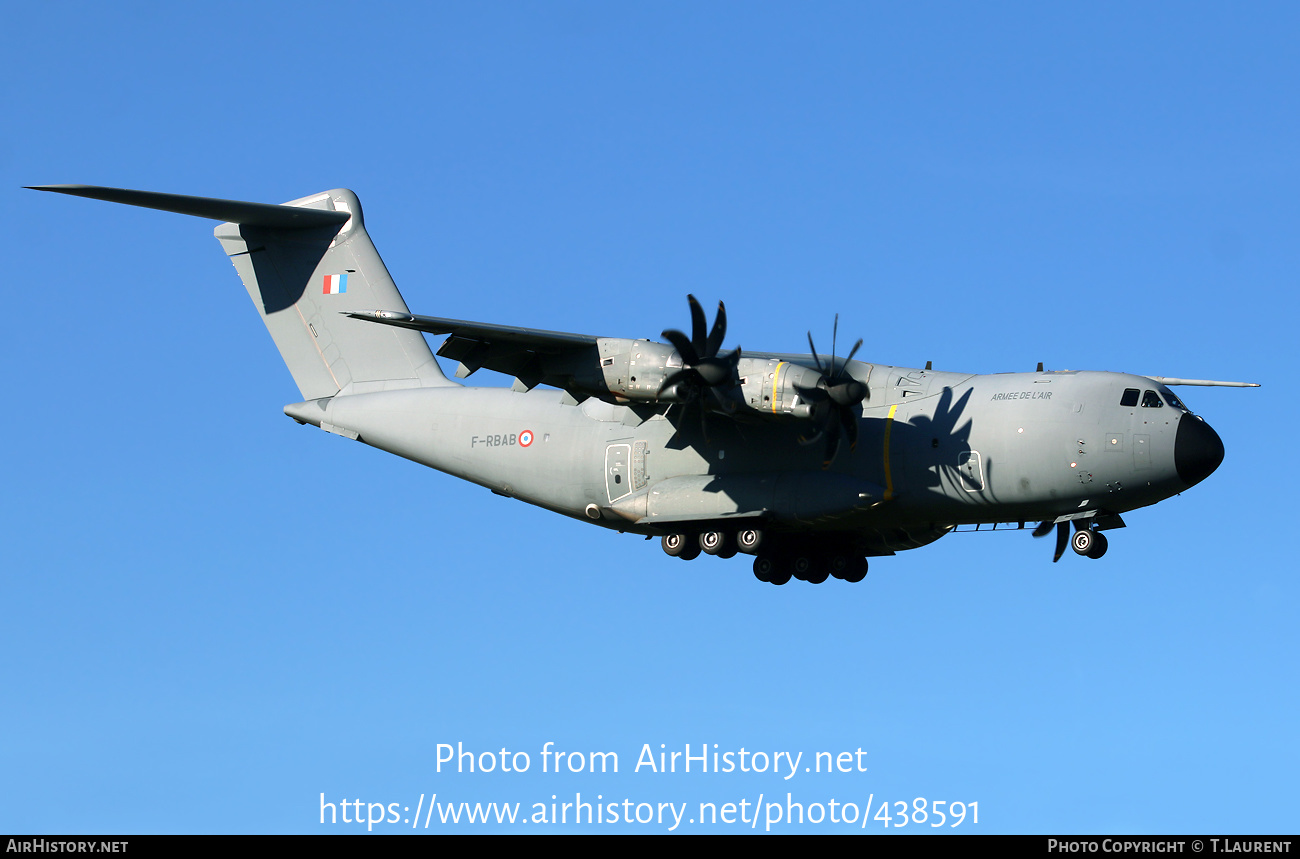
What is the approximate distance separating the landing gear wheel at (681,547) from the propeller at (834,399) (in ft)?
7.91

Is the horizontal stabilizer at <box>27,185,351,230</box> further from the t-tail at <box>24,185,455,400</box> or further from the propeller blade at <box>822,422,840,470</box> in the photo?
the propeller blade at <box>822,422,840,470</box>

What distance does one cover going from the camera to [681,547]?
2078cm

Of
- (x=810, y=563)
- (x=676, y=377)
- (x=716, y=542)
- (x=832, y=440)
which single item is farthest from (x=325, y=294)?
(x=832, y=440)

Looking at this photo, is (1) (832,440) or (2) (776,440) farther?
(2) (776,440)

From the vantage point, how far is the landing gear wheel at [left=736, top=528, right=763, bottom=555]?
20250 mm

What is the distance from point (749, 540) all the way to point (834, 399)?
257 centimetres

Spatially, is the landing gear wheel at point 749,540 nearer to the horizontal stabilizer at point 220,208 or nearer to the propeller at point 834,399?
the propeller at point 834,399

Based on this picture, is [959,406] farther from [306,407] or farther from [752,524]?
[306,407]

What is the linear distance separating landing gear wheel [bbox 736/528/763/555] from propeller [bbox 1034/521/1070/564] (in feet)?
12.0

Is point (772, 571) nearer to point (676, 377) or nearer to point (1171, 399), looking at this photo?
point (676, 377)

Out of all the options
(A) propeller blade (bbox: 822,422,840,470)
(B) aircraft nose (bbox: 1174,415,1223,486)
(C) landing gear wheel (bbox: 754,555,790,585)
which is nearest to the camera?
(B) aircraft nose (bbox: 1174,415,1223,486)

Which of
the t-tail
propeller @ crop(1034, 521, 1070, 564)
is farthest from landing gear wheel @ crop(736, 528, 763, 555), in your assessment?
the t-tail
